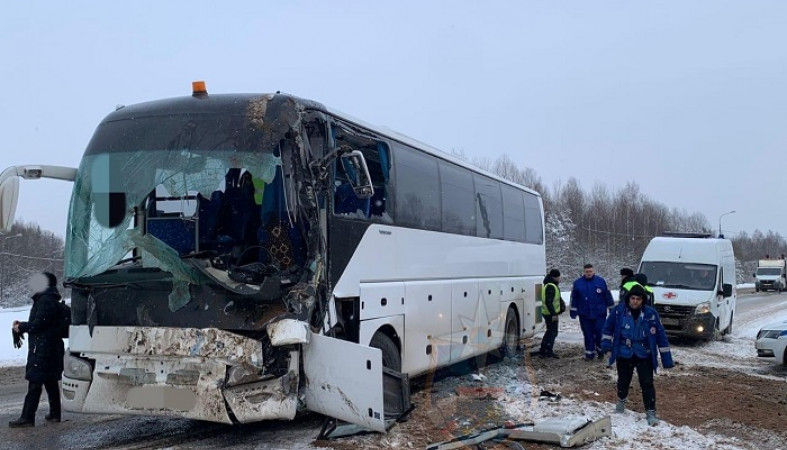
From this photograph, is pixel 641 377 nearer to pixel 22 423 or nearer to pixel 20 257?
pixel 22 423

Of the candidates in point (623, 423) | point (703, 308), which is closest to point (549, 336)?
point (703, 308)

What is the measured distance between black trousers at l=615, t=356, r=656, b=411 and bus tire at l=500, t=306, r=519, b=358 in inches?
195

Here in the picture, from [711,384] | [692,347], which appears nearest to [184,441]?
[711,384]

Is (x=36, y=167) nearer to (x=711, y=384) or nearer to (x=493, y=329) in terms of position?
(x=493, y=329)

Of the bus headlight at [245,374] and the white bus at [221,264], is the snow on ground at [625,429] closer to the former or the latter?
the white bus at [221,264]

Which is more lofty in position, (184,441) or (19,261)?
(19,261)

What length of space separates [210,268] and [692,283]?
14.5m

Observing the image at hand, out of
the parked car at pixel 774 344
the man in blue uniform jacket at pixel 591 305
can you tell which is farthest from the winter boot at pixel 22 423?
the parked car at pixel 774 344

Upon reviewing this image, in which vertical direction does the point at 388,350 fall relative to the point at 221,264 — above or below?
below

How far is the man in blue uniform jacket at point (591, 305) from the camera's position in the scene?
14.0 metres

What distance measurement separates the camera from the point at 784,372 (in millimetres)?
13102

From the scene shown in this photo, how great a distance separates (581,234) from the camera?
60.8m

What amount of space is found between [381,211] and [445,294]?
2470mm

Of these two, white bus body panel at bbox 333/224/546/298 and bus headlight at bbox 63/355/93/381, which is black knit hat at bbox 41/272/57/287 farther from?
white bus body panel at bbox 333/224/546/298
